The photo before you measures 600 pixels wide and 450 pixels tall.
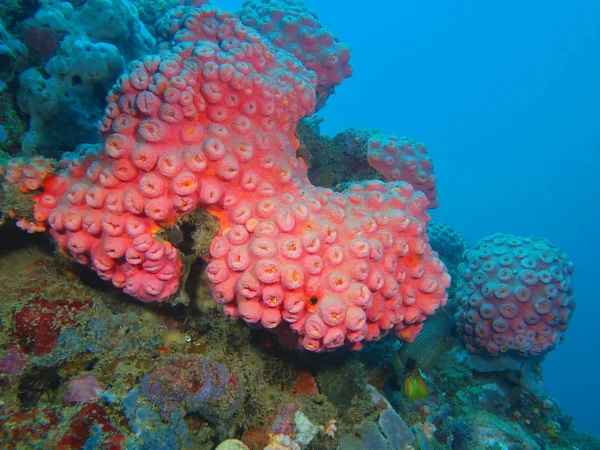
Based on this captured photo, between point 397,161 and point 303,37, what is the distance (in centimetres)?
262

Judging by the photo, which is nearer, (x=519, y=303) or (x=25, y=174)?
(x=25, y=174)

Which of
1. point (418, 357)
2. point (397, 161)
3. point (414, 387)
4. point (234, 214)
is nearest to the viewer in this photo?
point (234, 214)

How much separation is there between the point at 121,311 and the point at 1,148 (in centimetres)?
256

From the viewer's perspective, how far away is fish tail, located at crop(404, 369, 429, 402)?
14.2ft

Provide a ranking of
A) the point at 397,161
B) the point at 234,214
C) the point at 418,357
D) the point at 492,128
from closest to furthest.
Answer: the point at 234,214 < the point at 418,357 < the point at 397,161 < the point at 492,128

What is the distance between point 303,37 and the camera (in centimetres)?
568

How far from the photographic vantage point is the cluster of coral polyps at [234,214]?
2.60m

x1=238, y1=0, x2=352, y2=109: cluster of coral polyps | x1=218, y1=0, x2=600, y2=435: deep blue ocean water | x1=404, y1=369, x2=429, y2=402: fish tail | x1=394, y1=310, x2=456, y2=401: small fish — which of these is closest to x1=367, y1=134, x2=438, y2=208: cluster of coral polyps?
x1=238, y1=0, x2=352, y2=109: cluster of coral polyps

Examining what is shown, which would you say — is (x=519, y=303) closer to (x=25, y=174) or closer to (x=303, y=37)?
(x=303, y=37)

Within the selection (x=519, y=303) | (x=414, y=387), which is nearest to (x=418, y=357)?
(x=414, y=387)

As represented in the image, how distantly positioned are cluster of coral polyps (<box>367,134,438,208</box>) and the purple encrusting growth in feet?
13.0

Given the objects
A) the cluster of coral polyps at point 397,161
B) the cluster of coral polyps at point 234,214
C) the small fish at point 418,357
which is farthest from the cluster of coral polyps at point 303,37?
the small fish at point 418,357

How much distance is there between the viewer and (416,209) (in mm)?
3410

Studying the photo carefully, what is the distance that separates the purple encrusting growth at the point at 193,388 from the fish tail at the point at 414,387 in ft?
8.22
